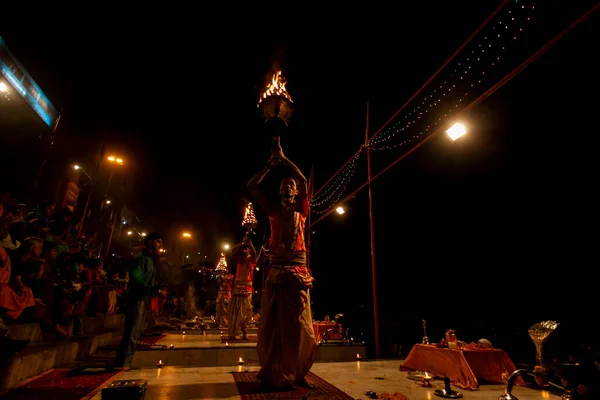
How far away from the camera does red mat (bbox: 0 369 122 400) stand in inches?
134

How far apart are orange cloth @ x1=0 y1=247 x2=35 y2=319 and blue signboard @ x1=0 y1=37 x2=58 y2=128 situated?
13.7 m

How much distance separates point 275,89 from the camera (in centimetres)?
382

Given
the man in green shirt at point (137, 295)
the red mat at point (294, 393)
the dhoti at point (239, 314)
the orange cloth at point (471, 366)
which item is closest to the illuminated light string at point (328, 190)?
the dhoti at point (239, 314)

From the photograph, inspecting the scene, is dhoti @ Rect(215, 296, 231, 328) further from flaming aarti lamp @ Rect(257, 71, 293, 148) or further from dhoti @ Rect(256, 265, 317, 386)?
flaming aarti lamp @ Rect(257, 71, 293, 148)

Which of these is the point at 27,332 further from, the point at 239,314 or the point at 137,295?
the point at 239,314

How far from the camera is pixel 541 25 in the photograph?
5223 millimetres

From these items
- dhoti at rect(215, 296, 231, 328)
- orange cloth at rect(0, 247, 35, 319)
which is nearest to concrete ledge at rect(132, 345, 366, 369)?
orange cloth at rect(0, 247, 35, 319)

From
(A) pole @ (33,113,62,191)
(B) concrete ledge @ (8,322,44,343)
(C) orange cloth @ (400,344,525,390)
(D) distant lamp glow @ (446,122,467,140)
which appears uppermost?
(A) pole @ (33,113,62,191)

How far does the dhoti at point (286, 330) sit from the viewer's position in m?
3.68

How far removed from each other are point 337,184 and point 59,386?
34.7 ft

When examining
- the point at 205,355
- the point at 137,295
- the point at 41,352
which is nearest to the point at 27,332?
the point at 41,352

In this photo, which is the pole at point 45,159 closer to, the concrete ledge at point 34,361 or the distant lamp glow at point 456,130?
the concrete ledge at point 34,361

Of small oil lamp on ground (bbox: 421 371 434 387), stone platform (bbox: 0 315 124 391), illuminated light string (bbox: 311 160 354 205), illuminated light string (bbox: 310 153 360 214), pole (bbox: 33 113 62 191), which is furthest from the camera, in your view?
pole (bbox: 33 113 62 191)

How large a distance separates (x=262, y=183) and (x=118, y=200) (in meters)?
29.9
